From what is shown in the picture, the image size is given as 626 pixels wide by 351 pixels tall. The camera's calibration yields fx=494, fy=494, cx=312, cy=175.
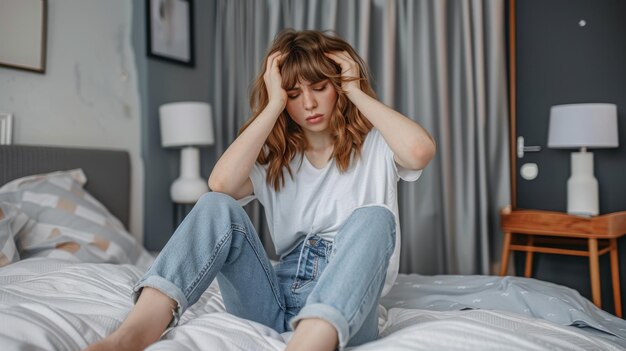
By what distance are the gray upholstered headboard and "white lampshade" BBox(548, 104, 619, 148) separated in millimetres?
2057

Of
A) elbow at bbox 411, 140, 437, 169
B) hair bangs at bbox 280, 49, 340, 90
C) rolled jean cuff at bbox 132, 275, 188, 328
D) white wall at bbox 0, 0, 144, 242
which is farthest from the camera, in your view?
white wall at bbox 0, 0, 144, 242

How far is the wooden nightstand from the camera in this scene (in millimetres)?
1996

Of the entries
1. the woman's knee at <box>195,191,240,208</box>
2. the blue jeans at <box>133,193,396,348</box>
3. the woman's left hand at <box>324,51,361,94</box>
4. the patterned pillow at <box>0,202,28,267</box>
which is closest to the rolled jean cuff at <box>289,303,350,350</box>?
the blue jeans at <box>133,193,396,348</box>

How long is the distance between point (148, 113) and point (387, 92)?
129cm

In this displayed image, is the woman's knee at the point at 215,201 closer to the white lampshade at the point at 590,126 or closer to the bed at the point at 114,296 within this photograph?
the bed at the point at 114,296

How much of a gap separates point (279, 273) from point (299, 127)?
438 millimetres

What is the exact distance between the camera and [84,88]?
2416 mm

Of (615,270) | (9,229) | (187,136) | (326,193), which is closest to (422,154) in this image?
(326,193)

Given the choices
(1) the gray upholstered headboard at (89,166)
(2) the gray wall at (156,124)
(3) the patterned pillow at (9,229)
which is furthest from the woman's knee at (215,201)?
(2) the gray wall at (156,124)

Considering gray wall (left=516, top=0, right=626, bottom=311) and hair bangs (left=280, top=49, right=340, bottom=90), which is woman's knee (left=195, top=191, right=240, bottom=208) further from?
gray wall (left=516, top=0, right=626, bottom=311)

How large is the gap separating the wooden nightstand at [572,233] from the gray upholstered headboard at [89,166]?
1824 millimetres

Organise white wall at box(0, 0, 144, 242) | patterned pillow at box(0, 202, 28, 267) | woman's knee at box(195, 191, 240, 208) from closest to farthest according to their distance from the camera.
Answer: woman's knee at box(195, 191, 240, 208) → patterned pillow at box(0, 202, 28, 267) → white wall at box(0, 0, 144, 242)

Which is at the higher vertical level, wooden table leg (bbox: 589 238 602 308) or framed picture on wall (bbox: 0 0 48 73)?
framed picture on wall (bbox: 0 0 48 73)

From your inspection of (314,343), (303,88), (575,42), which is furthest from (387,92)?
(314,343)
